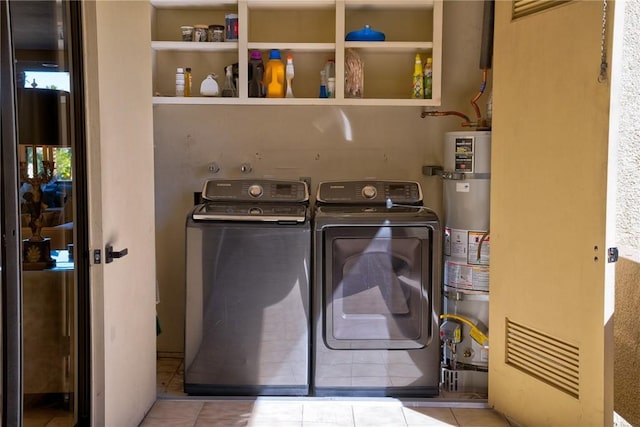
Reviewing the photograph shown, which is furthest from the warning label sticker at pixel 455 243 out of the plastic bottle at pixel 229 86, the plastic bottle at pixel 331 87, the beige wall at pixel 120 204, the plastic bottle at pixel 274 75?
the beige wall at pixel 120 204

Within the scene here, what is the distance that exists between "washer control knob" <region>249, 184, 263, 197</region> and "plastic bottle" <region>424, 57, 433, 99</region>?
106 centimetres

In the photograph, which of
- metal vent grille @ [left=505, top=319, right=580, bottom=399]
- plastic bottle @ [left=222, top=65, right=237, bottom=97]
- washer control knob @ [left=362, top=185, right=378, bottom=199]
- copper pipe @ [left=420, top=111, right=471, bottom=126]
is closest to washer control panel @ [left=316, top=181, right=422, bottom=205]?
washer control knob @ [left=362, top=185, right=378, bottom=199]

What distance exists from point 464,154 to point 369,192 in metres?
0.55

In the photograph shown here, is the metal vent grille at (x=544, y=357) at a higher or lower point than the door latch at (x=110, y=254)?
lower

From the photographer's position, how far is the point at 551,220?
2.94 m

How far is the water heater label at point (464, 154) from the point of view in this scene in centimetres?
358

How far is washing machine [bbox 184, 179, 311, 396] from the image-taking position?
346 centimetres

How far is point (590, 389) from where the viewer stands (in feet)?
8.87

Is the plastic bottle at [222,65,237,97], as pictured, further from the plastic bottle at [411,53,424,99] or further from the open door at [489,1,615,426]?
the open door at [489,1,615,426]

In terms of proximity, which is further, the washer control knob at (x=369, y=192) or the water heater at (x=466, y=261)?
the washer control knob at (x=369, y=192)

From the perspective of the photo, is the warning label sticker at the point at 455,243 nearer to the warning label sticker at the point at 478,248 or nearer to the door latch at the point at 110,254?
the warning label sticker at the point at 478,248

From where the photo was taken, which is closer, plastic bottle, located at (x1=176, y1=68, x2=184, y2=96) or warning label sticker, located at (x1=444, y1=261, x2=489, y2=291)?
warning label sticker, located at (x1=444, y1=261, x2=489, y2=291)

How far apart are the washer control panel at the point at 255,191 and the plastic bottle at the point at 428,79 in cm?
86

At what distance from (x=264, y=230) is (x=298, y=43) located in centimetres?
114
